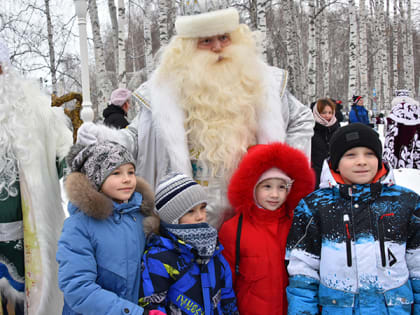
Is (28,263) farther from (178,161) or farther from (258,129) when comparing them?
(258,129)

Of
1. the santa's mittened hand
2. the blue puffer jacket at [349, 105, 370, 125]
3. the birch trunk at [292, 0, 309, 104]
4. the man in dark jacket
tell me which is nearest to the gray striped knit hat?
the santa's mittened hand

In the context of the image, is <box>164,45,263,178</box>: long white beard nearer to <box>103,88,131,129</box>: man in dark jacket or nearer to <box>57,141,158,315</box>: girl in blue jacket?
<box>57,141,158,315</box>: girl in blue jacket

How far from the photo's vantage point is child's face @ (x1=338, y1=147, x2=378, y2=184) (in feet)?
5.74

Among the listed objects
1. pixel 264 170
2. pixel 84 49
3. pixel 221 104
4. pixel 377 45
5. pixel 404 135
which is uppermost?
pixel 377 45

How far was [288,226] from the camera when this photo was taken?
2.06 m

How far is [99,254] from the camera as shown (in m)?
1.78

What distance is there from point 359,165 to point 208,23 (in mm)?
1198

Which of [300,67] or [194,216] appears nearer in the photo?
[194,216]

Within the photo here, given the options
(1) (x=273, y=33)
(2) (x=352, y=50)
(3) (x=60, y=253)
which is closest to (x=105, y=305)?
(3) (x=60, y=253)

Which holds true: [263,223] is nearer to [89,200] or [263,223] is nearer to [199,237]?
[199,237]

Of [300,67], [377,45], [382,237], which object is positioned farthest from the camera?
[300,67]

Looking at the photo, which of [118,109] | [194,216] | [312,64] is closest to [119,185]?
[194,216]

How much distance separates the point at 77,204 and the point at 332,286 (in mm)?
1205

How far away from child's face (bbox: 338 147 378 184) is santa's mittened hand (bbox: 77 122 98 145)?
4.23 feet
